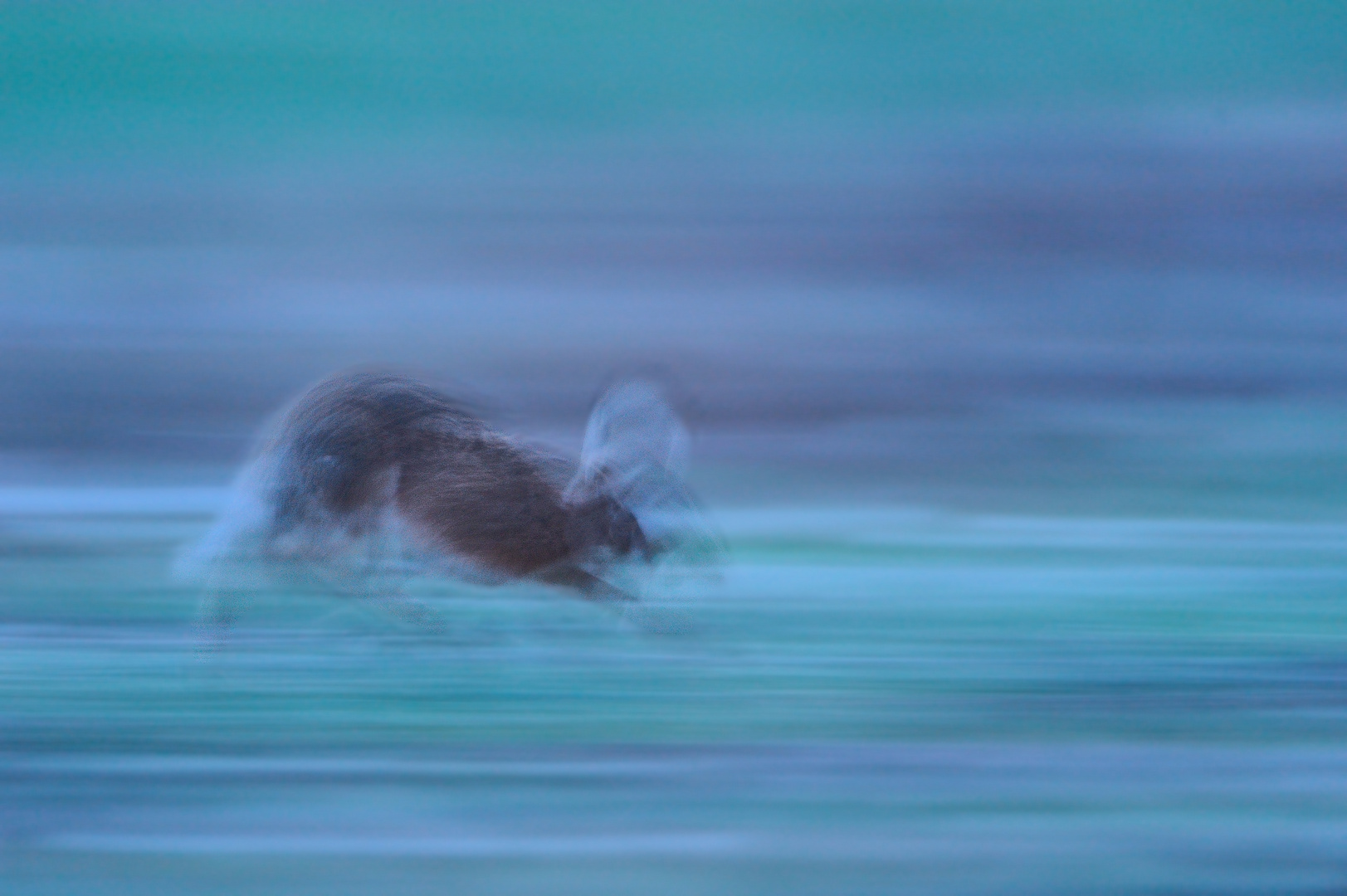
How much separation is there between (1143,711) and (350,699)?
6.24 ft

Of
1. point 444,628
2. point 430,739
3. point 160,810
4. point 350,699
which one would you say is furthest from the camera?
point 444,628

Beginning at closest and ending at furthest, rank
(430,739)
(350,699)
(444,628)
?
(430,739) < (350,699) < (444,628)

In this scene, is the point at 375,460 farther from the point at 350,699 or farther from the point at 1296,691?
the point at 1296,691

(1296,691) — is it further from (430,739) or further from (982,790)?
(430,739)

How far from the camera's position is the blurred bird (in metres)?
2.63

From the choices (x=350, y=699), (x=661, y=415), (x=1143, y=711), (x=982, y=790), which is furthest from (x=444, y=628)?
(x=1143, y=711)

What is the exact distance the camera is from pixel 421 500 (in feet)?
8.71

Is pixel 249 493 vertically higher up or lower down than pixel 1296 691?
higher up

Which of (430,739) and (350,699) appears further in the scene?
(350,699)

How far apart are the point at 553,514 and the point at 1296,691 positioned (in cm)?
190

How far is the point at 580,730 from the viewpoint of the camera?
8.04ft

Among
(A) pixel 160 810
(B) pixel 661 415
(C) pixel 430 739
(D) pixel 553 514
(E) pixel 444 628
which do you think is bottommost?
(A) pixel 160 810

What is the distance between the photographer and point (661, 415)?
2910 millimetres

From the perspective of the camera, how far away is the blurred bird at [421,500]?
8.64 feet
